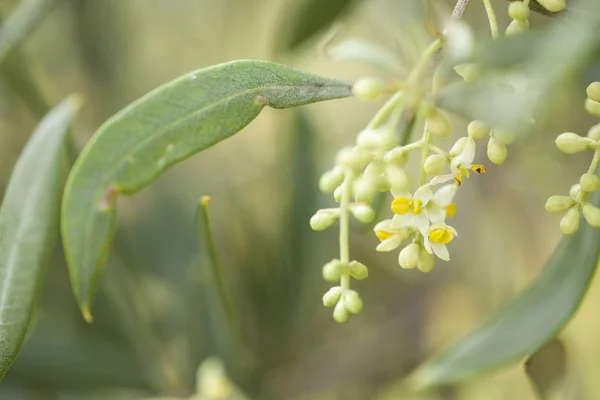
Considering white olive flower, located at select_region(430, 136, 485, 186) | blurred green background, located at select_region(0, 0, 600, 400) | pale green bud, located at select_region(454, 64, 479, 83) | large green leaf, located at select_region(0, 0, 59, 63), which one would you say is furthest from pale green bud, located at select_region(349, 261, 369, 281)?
large green leaf, located at select_region(0, 0, 59, 63)

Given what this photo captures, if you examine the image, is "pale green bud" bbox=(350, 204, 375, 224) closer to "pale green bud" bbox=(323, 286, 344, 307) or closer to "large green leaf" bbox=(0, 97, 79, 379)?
"pale green bud" bbox=(323, 286, 344, 307)

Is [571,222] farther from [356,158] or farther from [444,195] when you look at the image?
[356,158]

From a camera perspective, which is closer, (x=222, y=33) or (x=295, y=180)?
(x=295, y=180)

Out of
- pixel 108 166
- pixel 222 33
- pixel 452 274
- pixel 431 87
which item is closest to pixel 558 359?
pixel 431 87

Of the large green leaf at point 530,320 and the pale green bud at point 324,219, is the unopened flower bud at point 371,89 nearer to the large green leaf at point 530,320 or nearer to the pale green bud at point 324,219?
the pale green bud at point 324,219

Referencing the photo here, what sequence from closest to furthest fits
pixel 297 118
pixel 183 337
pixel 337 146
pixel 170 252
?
pixel 297 118 < pixel 183 337 < pixel 170 252 < pixel 337 146

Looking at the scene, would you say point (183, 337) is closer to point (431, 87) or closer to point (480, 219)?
point (480, 219)

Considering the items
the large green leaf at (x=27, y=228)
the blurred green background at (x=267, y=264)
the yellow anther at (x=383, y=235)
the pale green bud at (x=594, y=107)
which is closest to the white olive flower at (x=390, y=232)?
the yellow anther at (x=383, y=235)
